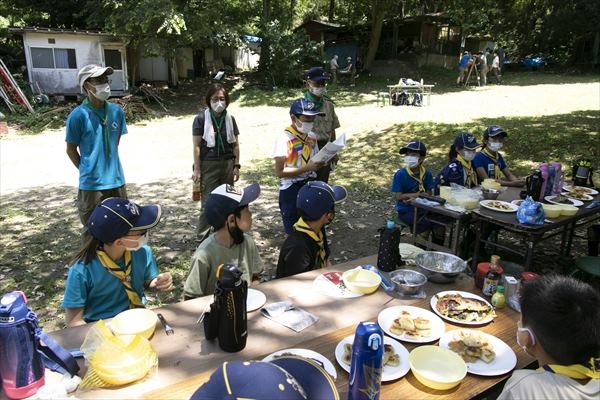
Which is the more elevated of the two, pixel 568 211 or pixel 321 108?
pixel 321 108

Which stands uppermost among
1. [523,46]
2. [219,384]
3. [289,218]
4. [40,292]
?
[523,46]

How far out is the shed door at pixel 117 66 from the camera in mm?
19828

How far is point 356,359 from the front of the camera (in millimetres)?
1696

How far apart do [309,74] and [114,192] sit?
109 inches

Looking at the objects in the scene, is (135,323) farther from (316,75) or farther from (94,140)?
(316,75)

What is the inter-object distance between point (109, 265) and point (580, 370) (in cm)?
249

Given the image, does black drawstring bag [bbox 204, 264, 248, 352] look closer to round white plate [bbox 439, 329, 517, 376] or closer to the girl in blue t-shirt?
round white plate [bbox 439, 329, 517, 376]

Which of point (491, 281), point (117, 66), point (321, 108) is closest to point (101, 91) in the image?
point (321, 108)

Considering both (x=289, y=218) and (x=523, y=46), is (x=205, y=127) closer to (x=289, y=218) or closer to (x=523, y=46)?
(x=289, y=218)

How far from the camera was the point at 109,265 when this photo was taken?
267 cm

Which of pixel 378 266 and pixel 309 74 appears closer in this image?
pixel 378 266

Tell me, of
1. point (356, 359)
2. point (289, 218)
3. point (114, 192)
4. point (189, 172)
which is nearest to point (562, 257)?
point (289, 218)

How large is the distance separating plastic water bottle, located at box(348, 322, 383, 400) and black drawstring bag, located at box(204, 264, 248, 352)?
60 cm

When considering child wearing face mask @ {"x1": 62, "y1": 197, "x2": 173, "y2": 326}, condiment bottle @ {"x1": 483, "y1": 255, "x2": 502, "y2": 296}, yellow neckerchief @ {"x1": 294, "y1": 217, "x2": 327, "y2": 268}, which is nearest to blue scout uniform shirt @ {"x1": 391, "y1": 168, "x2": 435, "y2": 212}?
yellow neckerchief @ {"x1": 294, "y1": 217, "x2": 327, "y2": 268}
